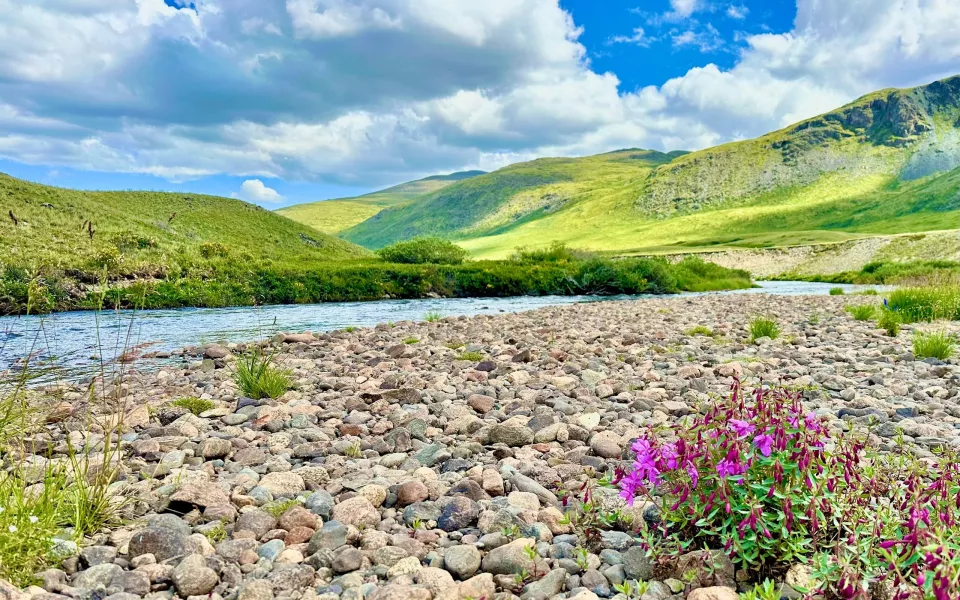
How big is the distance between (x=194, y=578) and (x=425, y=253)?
124ft

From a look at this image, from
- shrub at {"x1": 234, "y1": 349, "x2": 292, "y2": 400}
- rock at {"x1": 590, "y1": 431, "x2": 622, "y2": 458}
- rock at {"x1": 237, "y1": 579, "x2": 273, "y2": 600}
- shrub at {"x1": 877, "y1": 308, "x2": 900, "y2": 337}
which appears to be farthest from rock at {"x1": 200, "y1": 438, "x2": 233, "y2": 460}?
shrub at {"x1": 877, "y1": 308, "x2": 900, "y2": 337}

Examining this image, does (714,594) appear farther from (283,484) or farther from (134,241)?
(134,241)

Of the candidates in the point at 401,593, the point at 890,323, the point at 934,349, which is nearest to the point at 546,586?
the point at 401,593

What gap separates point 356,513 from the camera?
142 inches

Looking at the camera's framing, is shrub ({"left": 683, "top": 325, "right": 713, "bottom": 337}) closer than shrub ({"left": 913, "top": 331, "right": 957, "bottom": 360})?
No

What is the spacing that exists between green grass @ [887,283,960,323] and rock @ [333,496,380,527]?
13.5 meters

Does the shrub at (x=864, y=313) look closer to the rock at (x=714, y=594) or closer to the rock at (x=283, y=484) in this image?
the rock at (x=714, y=594)

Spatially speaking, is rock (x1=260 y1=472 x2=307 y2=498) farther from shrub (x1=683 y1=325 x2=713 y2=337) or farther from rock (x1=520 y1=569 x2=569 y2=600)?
shrub (x1=683 y1=325 x2=713 y2=337)

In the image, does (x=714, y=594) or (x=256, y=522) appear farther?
(x=256, y=522)

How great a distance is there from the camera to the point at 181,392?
7273mm

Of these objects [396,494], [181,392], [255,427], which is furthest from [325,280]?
[396,494]

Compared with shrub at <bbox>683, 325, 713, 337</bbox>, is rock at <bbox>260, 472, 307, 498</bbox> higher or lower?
lower

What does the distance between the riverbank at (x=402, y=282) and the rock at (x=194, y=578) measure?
63.1ft

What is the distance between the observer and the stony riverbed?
9.48ft
